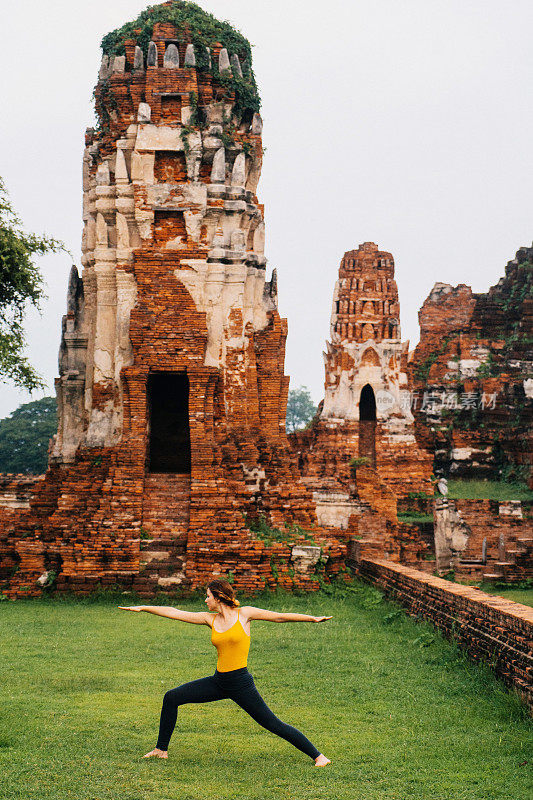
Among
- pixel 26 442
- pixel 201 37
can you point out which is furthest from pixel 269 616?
pixel 26 442

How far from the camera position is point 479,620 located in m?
7.08

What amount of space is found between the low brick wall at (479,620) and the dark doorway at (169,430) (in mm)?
5646

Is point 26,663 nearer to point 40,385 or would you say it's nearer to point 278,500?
point 278,500

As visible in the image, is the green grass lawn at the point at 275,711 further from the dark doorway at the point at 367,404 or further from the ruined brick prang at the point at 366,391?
the dark doorway at the point at 367,404

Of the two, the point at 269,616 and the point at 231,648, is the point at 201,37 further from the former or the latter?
the point at 231,648

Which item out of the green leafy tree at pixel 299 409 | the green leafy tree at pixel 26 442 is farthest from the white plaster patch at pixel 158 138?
the green leafy tree at pixel 299 409

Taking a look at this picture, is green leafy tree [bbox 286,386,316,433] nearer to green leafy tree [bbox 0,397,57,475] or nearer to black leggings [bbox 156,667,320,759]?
green leafy tree [bbox 0,397,57,475]

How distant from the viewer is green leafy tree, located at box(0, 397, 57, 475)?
39.8m

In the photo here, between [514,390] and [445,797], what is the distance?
24135 millimetres

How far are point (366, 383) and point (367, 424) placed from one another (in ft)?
4.02

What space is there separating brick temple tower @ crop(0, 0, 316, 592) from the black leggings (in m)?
6.24

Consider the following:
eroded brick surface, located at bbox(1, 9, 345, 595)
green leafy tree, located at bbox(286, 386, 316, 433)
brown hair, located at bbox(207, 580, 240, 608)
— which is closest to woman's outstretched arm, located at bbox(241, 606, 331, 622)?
brown hair, located at bbox(207, 580, 240, 608)

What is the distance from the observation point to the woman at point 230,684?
4.73m

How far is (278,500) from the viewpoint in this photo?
1243cm
